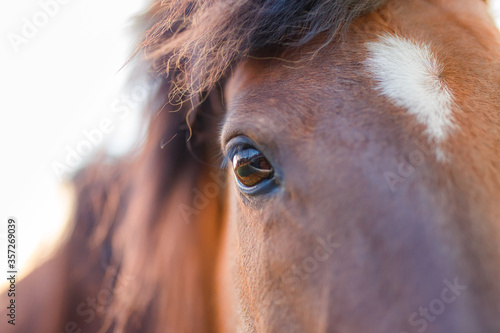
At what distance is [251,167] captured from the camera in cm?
123

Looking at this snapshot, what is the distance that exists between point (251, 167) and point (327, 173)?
0.28 metres

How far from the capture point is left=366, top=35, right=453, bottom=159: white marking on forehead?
990mm

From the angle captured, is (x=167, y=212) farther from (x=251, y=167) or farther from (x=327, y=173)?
(x=327, y=173)

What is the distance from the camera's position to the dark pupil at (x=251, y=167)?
A: 1.20 m

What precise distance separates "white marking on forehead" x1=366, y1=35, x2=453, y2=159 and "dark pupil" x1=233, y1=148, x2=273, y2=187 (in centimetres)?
40

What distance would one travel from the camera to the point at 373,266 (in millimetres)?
931

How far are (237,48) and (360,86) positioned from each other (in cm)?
46

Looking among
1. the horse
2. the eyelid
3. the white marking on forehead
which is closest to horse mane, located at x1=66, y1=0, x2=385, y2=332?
the horse

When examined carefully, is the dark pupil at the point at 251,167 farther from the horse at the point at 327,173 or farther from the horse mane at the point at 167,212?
the horse mane at the point at 167,212

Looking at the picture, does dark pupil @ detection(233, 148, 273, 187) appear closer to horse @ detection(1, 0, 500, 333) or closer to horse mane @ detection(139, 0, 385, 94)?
horse @ detection(1, 0, 500, 333)

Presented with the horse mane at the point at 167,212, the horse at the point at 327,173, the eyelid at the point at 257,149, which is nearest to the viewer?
the horse at the point at 327,173

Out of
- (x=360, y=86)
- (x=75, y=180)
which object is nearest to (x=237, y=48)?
(x=360, y=86)

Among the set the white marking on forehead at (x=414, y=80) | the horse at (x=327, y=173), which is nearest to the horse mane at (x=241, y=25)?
the horse at (x=327, y=173)

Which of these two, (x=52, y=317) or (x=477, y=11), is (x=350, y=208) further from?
(x=52, y=317)
